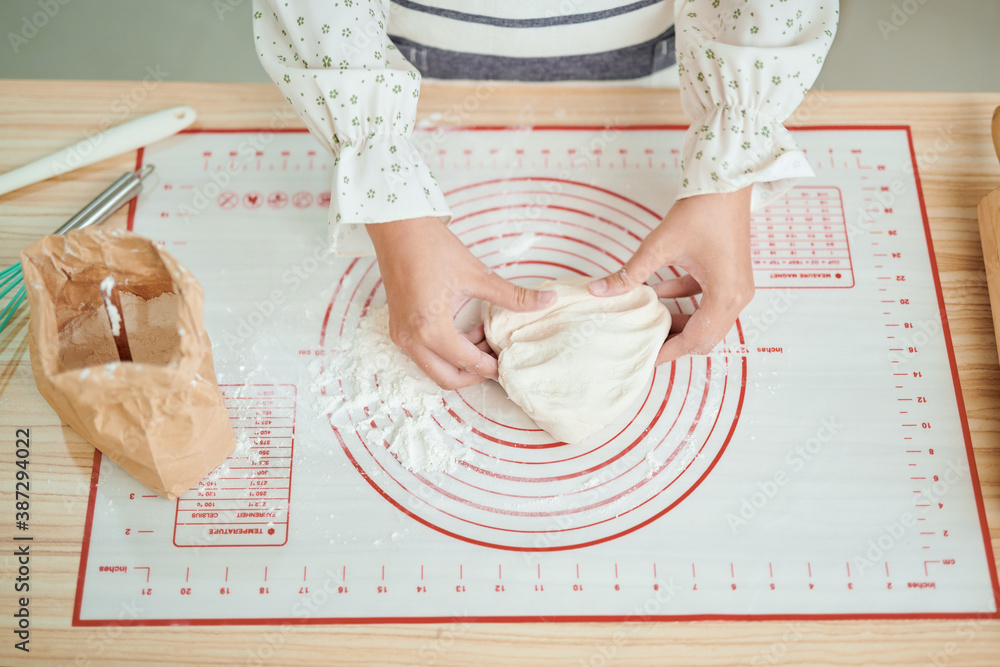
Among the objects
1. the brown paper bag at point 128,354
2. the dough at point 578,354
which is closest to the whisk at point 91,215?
the brown paper bag at point 128,354

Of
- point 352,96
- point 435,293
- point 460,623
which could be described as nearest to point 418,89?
point 352,96

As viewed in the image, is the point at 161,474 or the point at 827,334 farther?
the point at 827,334

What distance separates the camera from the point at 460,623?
0.70 meters

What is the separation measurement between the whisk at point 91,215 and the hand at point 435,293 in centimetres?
35

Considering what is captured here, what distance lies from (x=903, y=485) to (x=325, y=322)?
690 mm

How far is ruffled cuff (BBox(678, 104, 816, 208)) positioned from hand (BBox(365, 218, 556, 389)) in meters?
0.21

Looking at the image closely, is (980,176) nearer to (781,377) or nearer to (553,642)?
(781,377)

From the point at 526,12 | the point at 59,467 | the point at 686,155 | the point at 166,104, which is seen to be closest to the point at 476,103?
the point at 526,12

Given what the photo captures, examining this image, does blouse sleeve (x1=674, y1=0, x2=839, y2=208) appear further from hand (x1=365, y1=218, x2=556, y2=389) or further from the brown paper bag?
the brown paper bag

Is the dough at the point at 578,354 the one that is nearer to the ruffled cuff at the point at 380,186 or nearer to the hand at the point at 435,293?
Answer: the hand at the point at 435,293

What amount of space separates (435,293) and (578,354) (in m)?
0.17

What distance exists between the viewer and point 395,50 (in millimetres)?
782

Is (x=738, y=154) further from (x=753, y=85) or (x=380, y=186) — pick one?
(x=380, y=186)

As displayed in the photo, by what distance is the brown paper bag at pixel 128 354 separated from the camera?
0.60 m
